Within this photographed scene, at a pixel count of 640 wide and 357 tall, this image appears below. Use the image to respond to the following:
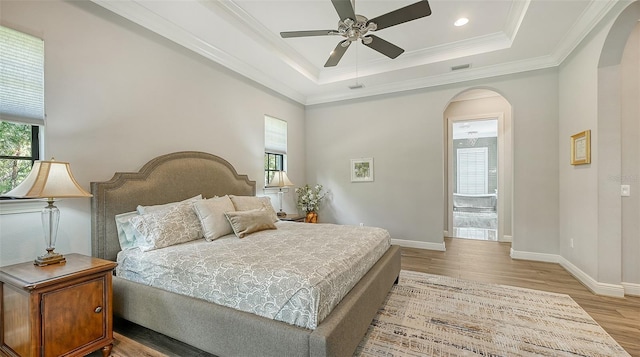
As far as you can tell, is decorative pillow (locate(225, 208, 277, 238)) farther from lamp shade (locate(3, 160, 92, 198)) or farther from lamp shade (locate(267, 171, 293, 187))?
lamp shade (locate(267, 171, 293, 187))

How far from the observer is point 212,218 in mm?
2672

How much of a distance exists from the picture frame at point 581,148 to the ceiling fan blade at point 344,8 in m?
3.07

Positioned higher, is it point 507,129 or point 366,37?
point 366,37

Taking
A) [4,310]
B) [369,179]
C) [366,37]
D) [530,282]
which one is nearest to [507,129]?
[369,179]

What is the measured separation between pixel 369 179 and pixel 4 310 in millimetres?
4703

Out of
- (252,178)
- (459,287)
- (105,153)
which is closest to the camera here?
(105,153)

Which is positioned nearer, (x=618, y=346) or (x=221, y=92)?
(x=618, y=346)

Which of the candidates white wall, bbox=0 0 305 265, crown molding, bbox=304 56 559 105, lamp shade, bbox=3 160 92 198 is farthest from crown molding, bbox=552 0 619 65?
lamp shade, bbox=3 160 92 198

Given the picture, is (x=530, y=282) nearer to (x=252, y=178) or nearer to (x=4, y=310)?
(x=252, y=178)

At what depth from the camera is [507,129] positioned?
5.34 metres

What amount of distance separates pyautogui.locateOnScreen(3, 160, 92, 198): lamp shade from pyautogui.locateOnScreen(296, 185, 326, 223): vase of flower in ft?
12.0

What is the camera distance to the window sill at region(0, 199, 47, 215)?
192cm

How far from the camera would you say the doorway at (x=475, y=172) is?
8.75 meters

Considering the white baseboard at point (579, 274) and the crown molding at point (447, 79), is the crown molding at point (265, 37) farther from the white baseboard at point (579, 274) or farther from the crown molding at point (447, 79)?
the white baseboard at point (579, 274)
